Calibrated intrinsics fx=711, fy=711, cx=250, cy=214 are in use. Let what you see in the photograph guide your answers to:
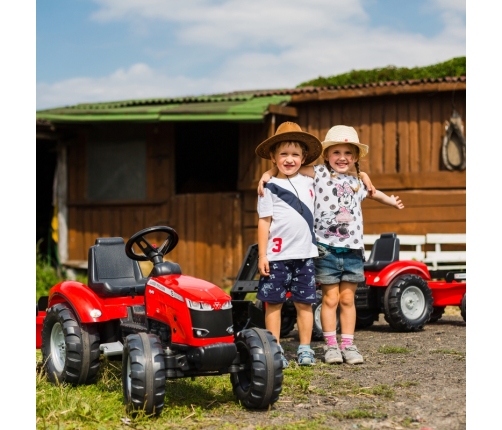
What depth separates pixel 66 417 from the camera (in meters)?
3.91

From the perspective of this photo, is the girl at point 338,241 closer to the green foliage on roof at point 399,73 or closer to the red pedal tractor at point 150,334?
the red pedal tractor at point 150,334

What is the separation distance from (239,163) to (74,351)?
8051mm

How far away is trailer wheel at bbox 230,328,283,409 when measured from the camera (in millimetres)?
4004

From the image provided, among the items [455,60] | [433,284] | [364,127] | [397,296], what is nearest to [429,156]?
[364,127]

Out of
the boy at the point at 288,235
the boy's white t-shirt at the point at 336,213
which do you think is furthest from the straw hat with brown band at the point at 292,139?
the boy's white t-shirt at the point at 336,213

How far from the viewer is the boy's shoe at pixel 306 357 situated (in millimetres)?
5242

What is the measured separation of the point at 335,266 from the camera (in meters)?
5.44

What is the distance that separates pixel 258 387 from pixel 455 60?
10.7m

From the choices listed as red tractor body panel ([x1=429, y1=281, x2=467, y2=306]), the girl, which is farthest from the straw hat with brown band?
red tractor body panel ([x1=429, y1=281, x2=467, y2=306])

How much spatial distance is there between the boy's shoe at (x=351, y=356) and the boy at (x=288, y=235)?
288 mm

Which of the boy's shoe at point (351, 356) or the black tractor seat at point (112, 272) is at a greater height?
the black tractor seat at point (112, 272)

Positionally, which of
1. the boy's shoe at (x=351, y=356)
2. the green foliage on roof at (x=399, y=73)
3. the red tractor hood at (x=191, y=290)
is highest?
the green foliage on roof at (x=399, y=73)

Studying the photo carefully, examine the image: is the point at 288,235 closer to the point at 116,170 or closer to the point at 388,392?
the point at 388,392

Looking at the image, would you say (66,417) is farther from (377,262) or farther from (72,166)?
(72,166)
